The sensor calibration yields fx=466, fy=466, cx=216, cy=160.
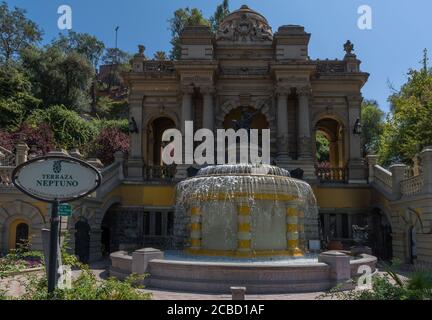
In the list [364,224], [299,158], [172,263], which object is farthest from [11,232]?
[364,224]

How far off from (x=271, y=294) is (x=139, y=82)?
19.2 m

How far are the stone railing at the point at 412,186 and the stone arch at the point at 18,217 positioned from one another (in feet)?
47.7

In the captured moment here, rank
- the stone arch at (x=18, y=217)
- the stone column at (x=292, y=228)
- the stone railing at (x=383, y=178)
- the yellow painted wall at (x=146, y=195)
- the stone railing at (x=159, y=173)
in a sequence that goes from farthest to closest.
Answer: the stone railing at (x=159, y=173) → the yellow painted wall at (x=146, y=195) → the stone railing at (x=383, y=178) → the stone arch at (x=18, y=217) → the stone column at (x=292, y=228)

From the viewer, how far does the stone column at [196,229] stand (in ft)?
53.7

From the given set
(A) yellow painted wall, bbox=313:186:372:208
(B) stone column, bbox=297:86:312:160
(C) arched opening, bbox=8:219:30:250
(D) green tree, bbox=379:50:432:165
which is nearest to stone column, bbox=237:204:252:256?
(C) arched opening, bbox=8:219:30:250

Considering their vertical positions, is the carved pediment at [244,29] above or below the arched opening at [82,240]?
above

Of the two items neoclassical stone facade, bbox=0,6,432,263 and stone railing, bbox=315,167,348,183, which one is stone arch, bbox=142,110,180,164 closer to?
neoclassical stone facade, bbox=0,6,432,263

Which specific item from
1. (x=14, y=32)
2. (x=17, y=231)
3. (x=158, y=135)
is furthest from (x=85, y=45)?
(x=17, y=231)

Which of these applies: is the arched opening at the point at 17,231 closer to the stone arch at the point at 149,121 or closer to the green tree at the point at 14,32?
the stone arch at the point at 149,121

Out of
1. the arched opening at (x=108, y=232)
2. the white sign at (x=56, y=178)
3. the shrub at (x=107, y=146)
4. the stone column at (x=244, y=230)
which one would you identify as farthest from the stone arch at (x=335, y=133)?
the white sign at (x=56, y=178)

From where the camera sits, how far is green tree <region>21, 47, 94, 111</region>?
164ft

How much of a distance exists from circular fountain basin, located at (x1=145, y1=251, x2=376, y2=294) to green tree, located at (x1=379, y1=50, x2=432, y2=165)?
17.3m

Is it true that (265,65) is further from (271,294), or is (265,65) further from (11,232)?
(271,294)

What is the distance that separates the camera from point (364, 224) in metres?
24.2
